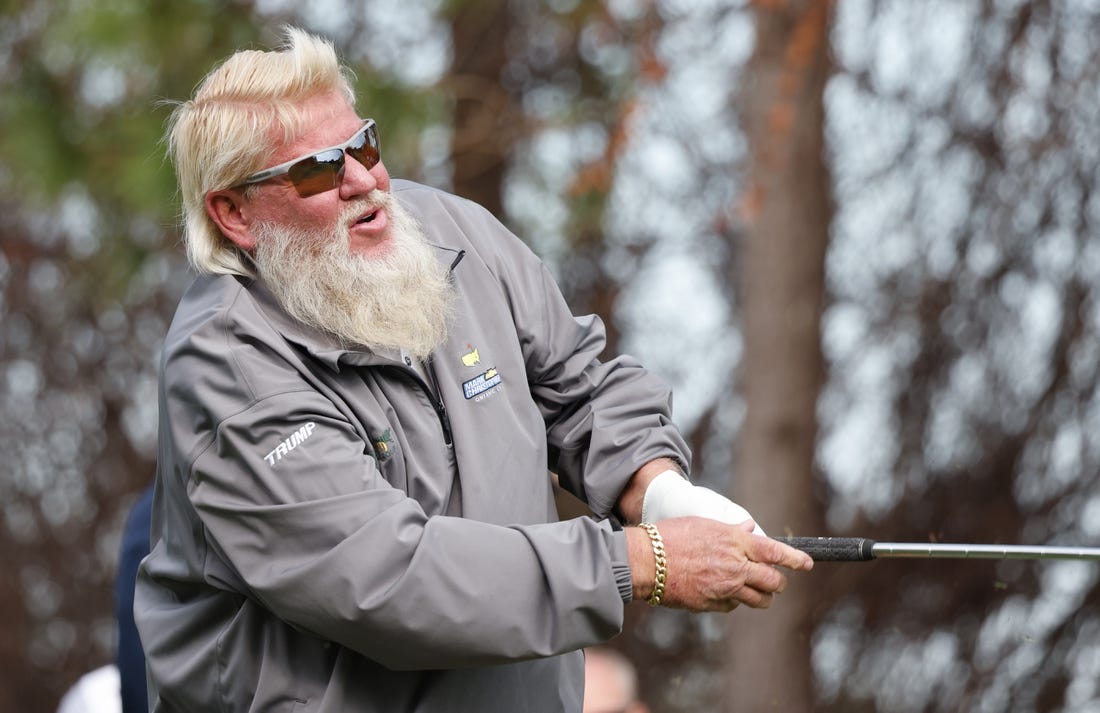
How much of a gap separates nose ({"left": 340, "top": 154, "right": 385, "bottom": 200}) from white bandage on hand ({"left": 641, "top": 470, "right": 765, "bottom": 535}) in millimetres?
899

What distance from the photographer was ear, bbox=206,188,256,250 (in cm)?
349

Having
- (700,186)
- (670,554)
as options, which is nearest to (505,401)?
(670,554)

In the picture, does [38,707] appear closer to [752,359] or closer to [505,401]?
[752,359]

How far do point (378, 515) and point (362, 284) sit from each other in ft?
2.12

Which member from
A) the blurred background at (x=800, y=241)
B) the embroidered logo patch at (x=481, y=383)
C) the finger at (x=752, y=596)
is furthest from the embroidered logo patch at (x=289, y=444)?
the blurred background at (x=800, y=241)

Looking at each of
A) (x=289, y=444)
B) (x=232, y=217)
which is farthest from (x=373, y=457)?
(x=232, y=217)

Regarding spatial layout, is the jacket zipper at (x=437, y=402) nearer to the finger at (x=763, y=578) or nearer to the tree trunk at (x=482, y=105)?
the finger at (x=763, y=578)

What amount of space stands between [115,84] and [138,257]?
3.52 feet

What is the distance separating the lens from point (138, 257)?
9.21 m

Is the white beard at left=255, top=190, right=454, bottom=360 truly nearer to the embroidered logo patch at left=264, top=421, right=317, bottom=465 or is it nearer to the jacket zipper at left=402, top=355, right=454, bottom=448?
the jacket zipper at left=402, top=355, right=454, bottom=448

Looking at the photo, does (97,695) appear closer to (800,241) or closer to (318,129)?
(318,129)

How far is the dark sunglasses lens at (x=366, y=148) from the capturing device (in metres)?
3.48

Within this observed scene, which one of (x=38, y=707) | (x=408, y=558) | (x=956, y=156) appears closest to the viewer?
(x=408, y=558)

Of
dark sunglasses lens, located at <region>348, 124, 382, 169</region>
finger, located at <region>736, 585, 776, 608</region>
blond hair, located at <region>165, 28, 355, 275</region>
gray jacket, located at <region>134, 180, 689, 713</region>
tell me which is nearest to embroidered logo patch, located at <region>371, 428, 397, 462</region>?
gray jacket, located at <region>134, 180, 689, 713</region>
